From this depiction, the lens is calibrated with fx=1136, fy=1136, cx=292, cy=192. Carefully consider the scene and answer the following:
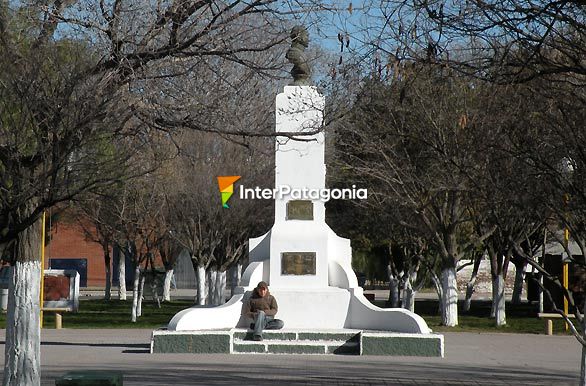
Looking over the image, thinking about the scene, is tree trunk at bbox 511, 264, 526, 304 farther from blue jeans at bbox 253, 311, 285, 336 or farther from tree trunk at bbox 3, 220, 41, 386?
tree trunk at bbox 3, 220, 41, 386

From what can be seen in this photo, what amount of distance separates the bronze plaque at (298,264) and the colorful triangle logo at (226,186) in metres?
14.9

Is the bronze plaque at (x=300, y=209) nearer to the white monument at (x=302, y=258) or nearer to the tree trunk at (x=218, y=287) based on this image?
the white monument at (x=302, y=258)

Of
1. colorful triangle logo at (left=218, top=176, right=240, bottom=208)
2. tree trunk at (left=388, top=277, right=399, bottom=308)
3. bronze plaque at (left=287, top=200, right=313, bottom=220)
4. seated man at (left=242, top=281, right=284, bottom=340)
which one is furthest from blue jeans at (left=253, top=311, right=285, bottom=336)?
tree trunk at (left=388, top=277, right=399, bottom=308)

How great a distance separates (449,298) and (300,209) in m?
11.0

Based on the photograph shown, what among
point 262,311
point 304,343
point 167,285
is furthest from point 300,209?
point 167,285

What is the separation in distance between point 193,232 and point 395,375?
957 inches

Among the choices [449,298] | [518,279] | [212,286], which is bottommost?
[449,298]

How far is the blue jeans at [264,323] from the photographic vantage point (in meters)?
24.7

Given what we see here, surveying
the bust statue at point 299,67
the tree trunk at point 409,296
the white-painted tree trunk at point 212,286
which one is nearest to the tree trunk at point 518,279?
the tree trunk at point 409,296

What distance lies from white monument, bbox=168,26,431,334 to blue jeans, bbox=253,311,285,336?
3.28 ft

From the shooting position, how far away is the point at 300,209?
2719 cm

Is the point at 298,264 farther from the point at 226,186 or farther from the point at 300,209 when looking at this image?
the point at 226,186

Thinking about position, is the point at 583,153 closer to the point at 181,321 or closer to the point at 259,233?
the point at 181,321

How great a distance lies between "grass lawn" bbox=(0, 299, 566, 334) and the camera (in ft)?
122
